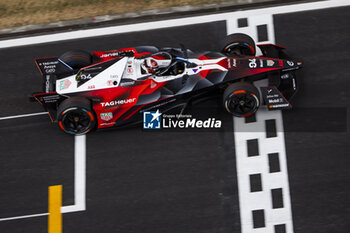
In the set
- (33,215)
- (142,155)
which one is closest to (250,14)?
(142,155)

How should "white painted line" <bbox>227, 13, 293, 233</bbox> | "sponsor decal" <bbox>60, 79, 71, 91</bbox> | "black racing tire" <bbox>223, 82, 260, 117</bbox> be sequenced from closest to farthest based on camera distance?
"white painted line" <bbox>227, 13, 293, 233</bbox> → "black racing tire" <bbox>223, 82, 260, 117</bbox> → "sponsor decal" <bbox>60, 79, 71, 91</bbox>

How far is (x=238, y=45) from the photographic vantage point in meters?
10.9

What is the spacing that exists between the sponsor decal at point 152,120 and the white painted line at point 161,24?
3.58 meters

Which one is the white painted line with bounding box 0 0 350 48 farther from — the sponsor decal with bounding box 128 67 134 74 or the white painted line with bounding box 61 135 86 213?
the white painted line with bounding box 61 135 86 213

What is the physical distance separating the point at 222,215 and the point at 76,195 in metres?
3.68

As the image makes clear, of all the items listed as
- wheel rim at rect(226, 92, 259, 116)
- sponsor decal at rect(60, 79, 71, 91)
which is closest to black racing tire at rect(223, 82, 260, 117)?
wheel rim at rect(226, 92, 259, 116)

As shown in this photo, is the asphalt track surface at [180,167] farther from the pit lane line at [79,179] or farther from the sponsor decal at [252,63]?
the sponsor decal at [252,63]

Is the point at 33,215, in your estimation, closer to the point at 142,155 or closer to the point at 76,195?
the point at 76,195

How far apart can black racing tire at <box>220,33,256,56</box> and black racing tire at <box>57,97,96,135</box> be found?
3876 mm

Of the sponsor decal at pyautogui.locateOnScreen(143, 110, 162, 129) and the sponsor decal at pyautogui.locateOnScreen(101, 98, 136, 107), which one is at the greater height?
the sponsor decal at pyautogui.locateOnScreen(101, 98, 136, 107)

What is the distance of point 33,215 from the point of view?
33.6ft

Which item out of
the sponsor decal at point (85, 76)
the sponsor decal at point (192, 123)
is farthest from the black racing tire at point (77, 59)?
the sponsor decal at point (192, 123)

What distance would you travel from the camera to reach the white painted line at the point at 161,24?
1272 centimetres

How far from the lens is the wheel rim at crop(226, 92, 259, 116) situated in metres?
9.90
